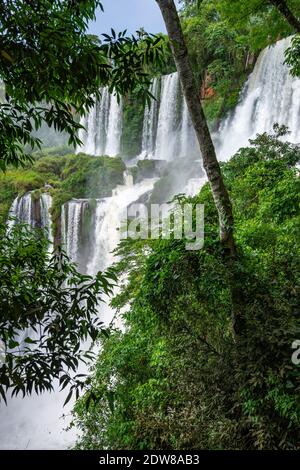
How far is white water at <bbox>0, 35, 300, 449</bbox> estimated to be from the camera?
1040 cm

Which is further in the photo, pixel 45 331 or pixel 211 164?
pixel 211 164

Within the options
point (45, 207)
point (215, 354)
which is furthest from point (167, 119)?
point (215, 354)

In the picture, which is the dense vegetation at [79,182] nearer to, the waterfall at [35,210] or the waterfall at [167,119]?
the waterfall at [35,210]

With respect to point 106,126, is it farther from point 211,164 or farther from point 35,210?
point 211,164

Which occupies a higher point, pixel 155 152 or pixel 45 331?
pixel 155 152

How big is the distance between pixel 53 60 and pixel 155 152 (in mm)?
21200

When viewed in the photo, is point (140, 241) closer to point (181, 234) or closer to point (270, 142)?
point (181, 234)

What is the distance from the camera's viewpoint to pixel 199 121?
10.7ft

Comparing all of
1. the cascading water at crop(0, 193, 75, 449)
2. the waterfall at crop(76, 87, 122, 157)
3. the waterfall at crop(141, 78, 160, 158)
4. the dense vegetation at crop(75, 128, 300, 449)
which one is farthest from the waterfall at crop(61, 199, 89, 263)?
the dense vegetation at crop(75, 128, 300, 449)

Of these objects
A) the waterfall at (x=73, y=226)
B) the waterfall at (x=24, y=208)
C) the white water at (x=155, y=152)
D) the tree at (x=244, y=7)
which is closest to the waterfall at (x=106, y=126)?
the white water at (x=155, y=152)

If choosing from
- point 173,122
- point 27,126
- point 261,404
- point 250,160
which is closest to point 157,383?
point 261,404

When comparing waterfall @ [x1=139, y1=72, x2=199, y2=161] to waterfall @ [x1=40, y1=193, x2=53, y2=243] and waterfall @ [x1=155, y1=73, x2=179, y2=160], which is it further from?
waterfall @ [x1=40, y1=193, x2=53, y2=243]

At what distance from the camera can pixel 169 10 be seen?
3.06m

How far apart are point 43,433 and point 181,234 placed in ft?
29.0
